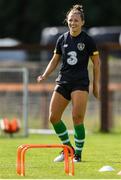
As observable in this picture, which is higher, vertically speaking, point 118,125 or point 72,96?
point 72,96

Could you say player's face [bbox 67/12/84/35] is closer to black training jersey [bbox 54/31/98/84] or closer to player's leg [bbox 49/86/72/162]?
black training jersey [bbox 54/31/98/84]

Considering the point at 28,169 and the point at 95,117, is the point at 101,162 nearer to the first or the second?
the point at 28,169

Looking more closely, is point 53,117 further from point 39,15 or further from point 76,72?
point 39,15

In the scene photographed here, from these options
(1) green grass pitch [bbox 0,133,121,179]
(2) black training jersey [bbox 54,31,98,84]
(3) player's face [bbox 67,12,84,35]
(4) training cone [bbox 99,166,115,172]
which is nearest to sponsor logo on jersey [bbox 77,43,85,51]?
(2) black training jersey [bbox 54,31,98,84]

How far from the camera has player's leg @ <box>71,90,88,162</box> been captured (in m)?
12.1

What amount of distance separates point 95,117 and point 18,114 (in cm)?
203

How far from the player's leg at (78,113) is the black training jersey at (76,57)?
210mm

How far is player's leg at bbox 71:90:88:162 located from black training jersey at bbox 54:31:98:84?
0.69 ft

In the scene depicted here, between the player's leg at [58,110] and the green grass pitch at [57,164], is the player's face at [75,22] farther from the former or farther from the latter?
the green grass pitch at [57,164]

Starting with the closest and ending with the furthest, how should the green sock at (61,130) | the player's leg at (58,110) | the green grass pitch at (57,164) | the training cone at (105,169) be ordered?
the green grass pitch at (57,164)
the training cone at (105,169)
the player's leg at (58,110)
the green sock at (61,130)

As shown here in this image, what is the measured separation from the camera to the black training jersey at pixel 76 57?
40.0 feet

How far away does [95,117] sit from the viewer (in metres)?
22.5

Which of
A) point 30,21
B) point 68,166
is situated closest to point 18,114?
point 68,166

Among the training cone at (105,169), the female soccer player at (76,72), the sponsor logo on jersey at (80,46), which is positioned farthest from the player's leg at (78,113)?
the training cone at (105,169)
